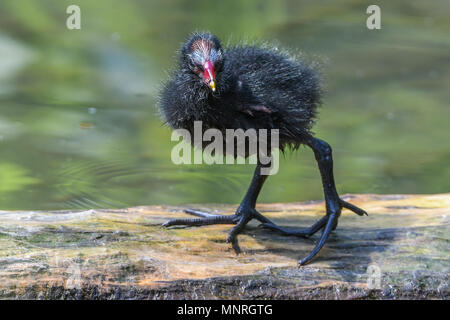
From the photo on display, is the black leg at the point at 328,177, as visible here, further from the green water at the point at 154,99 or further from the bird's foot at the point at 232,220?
the green water at the point at 154,99

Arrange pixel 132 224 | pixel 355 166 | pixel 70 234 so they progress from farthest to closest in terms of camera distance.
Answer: pixel 355 166, pixel 132 224, pixel 70 234

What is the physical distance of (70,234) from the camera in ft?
8.66

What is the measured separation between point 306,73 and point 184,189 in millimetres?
1425

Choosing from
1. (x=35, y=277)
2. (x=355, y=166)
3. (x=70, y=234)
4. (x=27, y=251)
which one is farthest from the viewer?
(x=355, y=166)

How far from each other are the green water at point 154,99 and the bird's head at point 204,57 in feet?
3.54

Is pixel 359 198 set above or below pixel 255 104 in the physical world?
below

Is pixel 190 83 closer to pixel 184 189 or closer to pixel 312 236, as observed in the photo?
pixel 312 236

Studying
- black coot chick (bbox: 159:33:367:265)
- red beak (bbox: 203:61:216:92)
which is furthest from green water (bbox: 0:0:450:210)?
red beak (bbox: 203:61:216:92)

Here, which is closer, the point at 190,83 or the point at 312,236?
the point at 190,83

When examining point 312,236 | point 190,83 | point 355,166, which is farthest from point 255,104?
point 355,166

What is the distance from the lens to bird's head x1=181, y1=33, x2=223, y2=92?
2.58m

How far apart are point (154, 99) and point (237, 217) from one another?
1.90 meters

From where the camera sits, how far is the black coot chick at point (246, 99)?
8.82 ft

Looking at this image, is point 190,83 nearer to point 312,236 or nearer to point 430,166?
point 312,236
